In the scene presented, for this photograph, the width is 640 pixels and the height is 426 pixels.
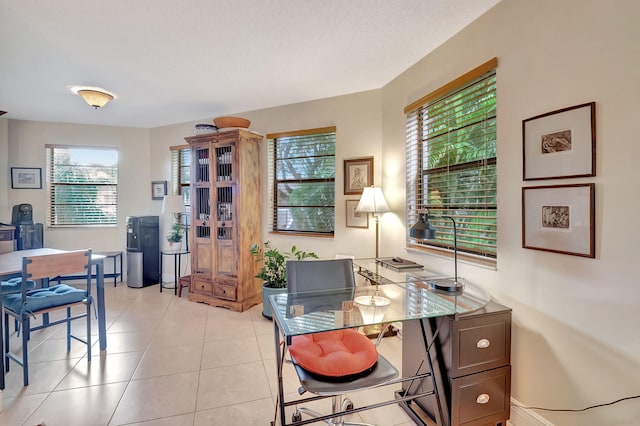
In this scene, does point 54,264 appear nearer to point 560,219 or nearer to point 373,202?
point 373,202

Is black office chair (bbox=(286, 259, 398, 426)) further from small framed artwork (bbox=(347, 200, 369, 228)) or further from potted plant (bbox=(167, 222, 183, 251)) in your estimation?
potted plant (bbox=(167, 222, 183, 251))

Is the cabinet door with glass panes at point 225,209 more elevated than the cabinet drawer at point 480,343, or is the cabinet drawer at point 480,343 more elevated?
the cabinet door with glass panes at point 225,209

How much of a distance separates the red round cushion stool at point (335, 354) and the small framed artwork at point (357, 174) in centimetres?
192

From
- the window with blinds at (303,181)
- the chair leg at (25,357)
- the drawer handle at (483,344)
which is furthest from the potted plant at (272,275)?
the drawer handle at (483,344)

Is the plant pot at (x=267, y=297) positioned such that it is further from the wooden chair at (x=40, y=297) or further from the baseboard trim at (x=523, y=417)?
the baseboard trim at (x=523, y=417)

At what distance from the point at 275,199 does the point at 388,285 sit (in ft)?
7.64

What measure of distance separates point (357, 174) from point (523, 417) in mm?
2477

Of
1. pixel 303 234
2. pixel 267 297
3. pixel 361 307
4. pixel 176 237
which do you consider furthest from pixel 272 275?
pixel 361 307

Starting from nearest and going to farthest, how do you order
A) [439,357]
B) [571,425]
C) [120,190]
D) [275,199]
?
[571,425], [439,357], [275,199], [120,190]

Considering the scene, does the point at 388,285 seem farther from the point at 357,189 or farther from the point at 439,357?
the point at 357,189

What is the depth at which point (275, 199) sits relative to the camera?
412 cm

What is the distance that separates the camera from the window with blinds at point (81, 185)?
15.7 ft

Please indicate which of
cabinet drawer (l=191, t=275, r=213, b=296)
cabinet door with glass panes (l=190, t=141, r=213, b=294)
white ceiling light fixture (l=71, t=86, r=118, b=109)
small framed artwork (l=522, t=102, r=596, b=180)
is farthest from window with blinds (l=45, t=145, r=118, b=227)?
small framed artwork (l=522, t=102, r=596, b=180)

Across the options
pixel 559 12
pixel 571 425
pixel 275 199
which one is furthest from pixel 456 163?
pixel 275 199
